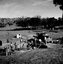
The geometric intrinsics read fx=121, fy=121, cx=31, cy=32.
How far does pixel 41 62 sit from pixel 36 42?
570 cm

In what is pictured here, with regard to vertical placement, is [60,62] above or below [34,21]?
below

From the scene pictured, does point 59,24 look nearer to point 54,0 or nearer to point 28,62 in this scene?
point 54,0

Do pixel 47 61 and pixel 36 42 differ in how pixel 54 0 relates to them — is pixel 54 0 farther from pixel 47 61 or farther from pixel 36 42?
pixel 47 61

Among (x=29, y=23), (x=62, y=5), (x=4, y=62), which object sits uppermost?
(x=62, y=5)

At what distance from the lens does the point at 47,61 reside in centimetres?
884

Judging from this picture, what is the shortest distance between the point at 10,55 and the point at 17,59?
4.67 feet

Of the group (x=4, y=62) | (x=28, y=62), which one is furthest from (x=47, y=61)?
(x=4, y=62)

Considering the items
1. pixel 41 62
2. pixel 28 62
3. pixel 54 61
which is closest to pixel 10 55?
pixel 28 62

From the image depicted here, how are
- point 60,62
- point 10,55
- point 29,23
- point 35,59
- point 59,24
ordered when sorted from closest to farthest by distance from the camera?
point 60,62 < point 35,59 < point 10,55 < point 59,24 < point 29,23

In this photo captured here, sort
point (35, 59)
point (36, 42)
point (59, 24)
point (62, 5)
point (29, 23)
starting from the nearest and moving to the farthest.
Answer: point (35, 59)
point (36, 42)
point (62, 5)
point (59, 24)
point (29, 23)

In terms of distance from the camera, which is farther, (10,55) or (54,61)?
(10,55)

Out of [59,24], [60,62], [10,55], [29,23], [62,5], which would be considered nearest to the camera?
[60,62]

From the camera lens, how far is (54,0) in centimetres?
3259

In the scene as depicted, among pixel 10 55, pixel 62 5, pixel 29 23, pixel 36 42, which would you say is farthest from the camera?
pixel 29 23
